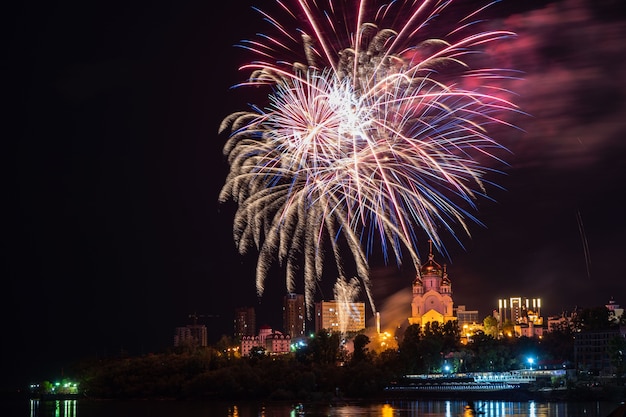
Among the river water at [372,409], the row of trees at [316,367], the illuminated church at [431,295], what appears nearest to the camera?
the river water at [372,409]

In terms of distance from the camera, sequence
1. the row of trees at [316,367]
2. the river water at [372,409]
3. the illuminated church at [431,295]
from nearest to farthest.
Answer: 1. the river water at [372,409]
2. the row of trees at [316,367]
3. the illuminated church at [431,295]

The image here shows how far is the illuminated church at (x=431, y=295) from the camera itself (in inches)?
4766

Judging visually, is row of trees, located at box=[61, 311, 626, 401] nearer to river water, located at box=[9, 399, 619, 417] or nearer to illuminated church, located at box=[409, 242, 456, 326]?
river water, located at box=[9, 399, 619, 417]

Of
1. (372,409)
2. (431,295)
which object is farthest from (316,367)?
(431,295)

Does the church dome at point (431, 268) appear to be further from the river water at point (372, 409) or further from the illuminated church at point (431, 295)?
the river water at point (372, 409)

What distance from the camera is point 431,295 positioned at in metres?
123

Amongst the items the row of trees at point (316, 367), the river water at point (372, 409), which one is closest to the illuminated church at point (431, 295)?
the row of trees at point (316, 367)

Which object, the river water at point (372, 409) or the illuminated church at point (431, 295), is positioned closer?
the river water at point (372, 409)

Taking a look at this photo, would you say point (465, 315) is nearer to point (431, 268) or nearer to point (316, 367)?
point (431, 268)

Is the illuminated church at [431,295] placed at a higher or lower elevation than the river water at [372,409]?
higher

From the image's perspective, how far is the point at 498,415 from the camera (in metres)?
55.6

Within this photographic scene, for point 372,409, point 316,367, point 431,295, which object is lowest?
point 372,409

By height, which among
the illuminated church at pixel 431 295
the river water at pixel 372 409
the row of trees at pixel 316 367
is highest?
the illuminated church at pixel 431 295

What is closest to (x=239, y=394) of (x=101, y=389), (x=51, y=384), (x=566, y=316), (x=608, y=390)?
(x=101, y=389)
